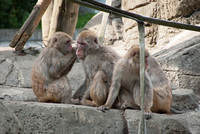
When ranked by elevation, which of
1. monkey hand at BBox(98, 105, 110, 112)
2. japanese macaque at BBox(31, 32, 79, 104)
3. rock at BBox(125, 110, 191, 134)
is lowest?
rock at BBox(125, 110, 191, 134)

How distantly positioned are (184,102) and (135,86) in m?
1.70

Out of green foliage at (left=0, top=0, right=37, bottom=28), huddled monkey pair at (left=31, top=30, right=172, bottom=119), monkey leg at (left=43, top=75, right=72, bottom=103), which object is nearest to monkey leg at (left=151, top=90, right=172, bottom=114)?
huddled monkey pair at (left=31, top=30, right=172, bottom=119)

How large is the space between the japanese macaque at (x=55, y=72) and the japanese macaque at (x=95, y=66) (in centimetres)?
24

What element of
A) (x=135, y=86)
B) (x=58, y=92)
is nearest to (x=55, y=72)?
(x=58, y=92)

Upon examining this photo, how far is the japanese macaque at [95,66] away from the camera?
580cm

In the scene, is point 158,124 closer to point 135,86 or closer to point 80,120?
point 135,86

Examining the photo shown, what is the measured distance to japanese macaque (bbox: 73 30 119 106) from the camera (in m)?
5.80

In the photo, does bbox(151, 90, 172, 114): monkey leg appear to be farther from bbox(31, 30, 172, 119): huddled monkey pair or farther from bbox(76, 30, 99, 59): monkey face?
bbox(76, 30, 99, 59): monkey face

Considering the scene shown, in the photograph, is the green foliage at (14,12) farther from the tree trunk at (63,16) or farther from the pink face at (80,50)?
the pink face at (80,50)

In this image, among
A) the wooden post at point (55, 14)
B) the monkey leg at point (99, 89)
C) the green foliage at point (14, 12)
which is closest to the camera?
the monkey leg at point (99, 89)

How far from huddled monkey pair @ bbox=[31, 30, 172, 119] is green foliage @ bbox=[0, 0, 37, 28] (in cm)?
1187

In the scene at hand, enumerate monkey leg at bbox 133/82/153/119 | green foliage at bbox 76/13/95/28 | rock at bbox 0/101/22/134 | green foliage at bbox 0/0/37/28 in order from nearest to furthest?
1. rock at bbox 0/101/22/134
2. monkey leg at bbox 133/82/153/119
3. green foliage at bbox 0/0/37/28
4. green foliage at bbox 76/13/95/28

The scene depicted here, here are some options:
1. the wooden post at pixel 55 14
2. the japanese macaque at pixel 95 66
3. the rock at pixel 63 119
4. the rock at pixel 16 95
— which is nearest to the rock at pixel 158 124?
the rock at pixel 63 119

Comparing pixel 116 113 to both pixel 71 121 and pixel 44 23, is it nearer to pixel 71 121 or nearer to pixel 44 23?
pixel 71 121
